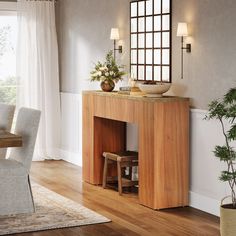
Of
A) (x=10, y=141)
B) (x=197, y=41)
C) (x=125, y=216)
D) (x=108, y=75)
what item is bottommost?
(x=125, y=216)

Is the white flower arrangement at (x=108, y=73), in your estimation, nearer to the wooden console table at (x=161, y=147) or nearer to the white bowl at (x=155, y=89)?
the wooden console table at (x=161, y=147)

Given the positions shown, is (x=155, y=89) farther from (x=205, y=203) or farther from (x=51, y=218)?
(x=51, y=218)

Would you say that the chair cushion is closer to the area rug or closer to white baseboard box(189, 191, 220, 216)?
the area rug

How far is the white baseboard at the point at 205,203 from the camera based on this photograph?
5.78 meters

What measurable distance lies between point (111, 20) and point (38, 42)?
1633 millimetres

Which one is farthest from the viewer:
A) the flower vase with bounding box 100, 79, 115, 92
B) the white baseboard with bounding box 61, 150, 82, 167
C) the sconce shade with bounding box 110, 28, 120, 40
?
the white baseboard with bounding box 61, 150, 82, 167

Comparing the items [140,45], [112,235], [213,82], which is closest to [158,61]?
[140,45]

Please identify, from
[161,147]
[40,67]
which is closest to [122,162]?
[161,147]

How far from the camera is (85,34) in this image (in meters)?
8.18

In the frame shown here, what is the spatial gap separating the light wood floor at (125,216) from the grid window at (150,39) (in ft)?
4.35

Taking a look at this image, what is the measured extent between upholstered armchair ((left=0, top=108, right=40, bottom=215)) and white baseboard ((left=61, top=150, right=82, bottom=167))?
110 inches

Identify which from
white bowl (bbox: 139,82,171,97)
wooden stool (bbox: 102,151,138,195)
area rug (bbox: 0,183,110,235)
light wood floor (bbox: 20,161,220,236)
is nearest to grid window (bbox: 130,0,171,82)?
white bowl (bbox: 139,82,171,97)

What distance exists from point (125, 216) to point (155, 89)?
1230 millimetres

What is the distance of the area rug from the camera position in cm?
525
